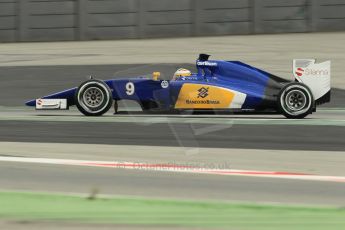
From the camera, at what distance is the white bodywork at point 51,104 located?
35.6 ft

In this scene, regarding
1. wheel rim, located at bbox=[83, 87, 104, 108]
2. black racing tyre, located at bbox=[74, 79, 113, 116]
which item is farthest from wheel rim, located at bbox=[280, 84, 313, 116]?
wheel rim, located at bbox=[83, 87, 104, 108]

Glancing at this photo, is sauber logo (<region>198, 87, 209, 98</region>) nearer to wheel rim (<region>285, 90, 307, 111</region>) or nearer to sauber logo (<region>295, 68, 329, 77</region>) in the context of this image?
wheel rim (<region>285, 90, 307, 111</region>)

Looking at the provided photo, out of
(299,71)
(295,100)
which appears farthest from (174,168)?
(299,71)

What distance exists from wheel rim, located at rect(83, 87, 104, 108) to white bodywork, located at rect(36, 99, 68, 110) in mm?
369

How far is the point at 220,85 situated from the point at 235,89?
252 mm

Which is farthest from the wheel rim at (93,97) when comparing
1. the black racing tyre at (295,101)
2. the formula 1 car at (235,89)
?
the black racing tyre at (295,101)

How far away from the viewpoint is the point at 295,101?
10.2 metres

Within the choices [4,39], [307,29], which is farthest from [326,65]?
[4,39]

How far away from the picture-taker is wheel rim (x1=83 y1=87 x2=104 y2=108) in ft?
35.3

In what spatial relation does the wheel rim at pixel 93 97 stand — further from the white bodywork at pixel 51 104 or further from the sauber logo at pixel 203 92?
the sauber logo at pixel 203 92

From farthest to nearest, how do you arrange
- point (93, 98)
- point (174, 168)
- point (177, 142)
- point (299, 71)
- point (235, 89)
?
point (93, 98) < point (299, 71) < point (235, 89) < point (177, 142) < point (174, 168)

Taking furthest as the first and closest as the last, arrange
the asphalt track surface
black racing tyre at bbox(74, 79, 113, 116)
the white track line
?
black racing tyre at bbox(74, 79, 113, 116), the white track line, the asphalt track surface

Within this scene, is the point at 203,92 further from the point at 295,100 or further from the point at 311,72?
the point at 311,72

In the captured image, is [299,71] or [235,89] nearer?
[235,89]
